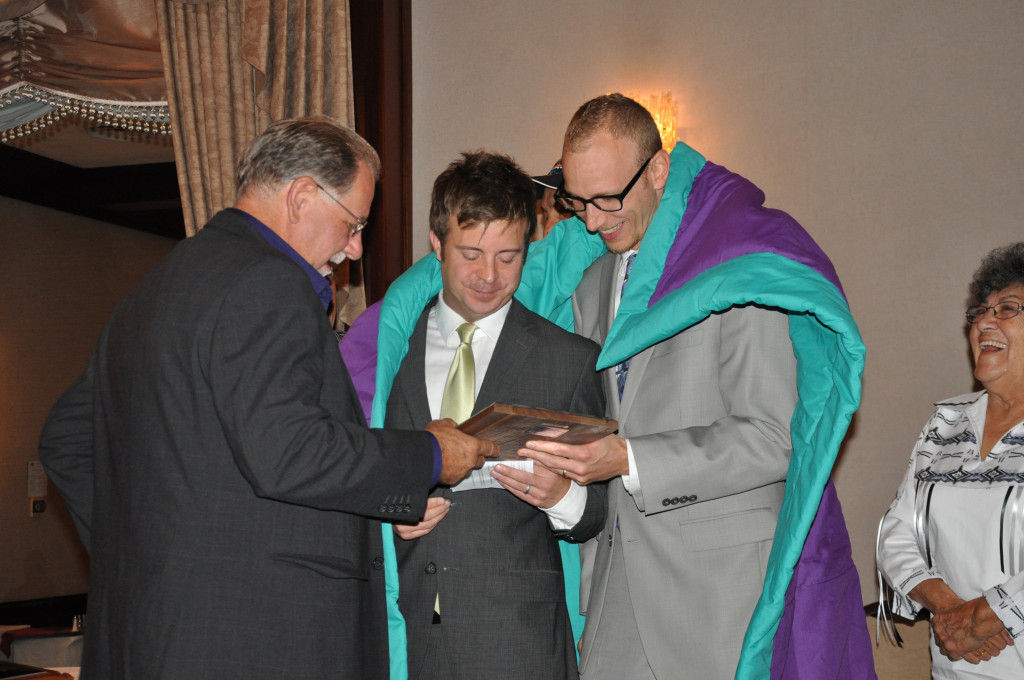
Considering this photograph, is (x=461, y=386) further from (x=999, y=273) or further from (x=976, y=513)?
(x=999, y=273)

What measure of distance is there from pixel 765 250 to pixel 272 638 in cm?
119

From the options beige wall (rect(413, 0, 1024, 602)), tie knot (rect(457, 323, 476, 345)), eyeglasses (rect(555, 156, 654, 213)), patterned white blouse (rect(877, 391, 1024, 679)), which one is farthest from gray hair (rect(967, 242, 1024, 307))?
tie knot (rect(457, 323, 476, 345))

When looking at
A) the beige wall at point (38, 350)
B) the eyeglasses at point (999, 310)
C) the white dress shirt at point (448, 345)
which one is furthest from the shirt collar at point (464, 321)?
the beige wall at point (38, 350)

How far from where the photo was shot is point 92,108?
155 inches

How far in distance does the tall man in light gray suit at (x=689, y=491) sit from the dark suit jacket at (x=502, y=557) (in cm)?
10

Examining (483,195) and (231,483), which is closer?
(231,483)

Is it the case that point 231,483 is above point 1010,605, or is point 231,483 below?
above

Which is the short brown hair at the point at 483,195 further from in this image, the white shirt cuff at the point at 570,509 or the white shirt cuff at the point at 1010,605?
the white shirt cuff at the point at 1010,605

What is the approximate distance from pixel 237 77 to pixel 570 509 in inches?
104

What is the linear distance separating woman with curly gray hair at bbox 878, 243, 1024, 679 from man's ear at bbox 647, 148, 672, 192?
4.30 ft

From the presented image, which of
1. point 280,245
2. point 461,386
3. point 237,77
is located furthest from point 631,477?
point 237,77

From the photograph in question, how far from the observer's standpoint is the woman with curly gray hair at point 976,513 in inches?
95.3

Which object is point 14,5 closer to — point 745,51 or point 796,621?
point 745,51

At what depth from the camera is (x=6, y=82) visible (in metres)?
3.86
